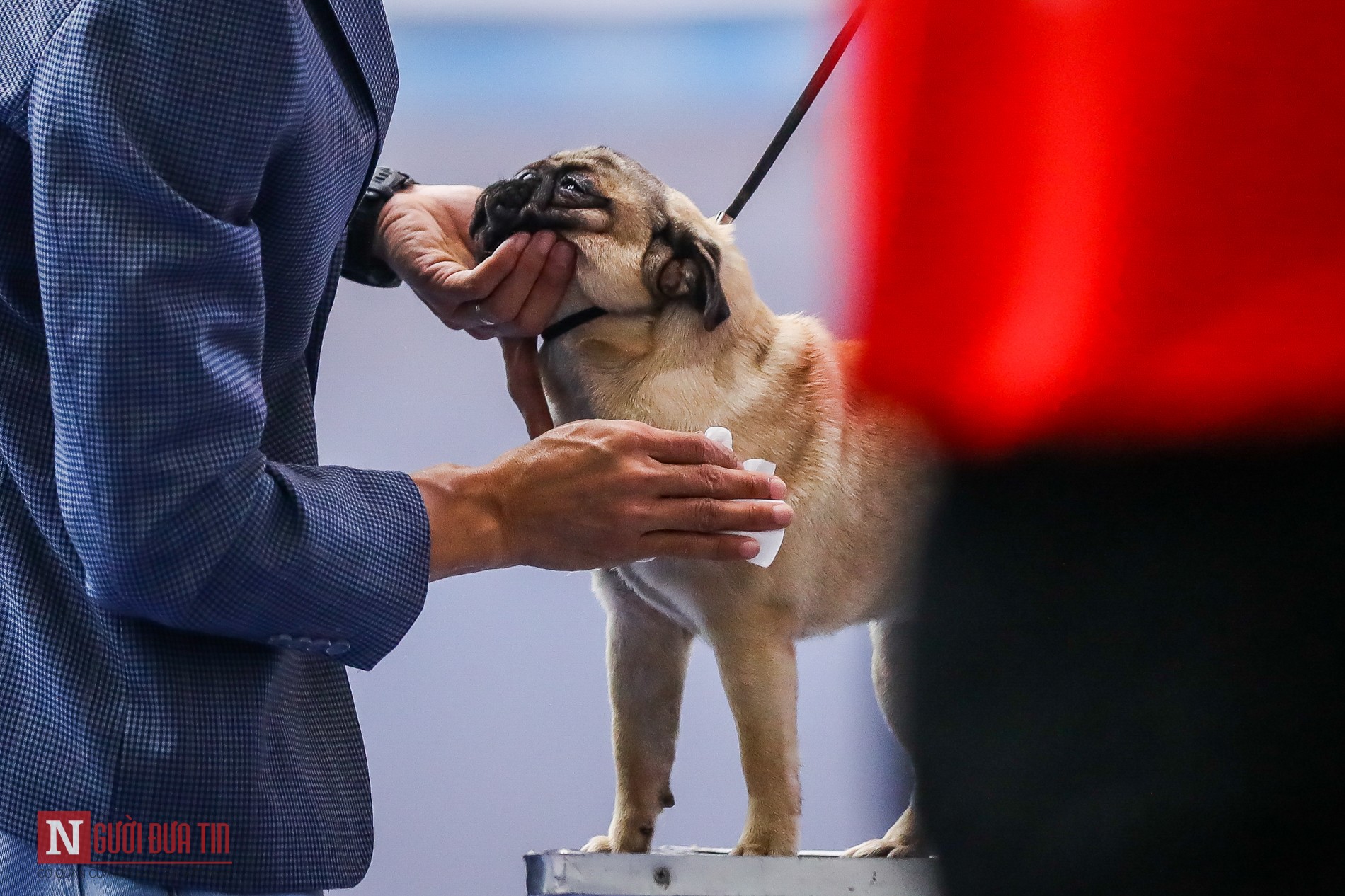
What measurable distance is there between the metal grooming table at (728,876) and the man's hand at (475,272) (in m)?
0.47

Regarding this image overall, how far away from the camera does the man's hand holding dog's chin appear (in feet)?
2.35

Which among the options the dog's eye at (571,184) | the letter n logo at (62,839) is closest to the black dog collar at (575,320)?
the dog's eye at (571,184)

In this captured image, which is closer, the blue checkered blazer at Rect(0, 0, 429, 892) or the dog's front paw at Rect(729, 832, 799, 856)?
the blue checkered blazer at Rect(0, 0, 429, 892)

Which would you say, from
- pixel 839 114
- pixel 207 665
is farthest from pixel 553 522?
pixel 839 114

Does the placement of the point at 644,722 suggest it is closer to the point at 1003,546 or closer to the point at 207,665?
the point at 207,665

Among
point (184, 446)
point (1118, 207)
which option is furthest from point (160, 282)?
point (1118, 207)

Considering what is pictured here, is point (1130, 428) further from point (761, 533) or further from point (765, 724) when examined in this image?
point (765, 724)

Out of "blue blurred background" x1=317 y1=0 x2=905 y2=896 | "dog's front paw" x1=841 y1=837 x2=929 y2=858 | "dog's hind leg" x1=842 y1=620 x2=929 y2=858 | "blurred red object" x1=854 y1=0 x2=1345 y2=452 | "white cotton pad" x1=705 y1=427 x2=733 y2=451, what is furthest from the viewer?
"blue blurred background" x1=317 y1=0 x2=905 y2=896

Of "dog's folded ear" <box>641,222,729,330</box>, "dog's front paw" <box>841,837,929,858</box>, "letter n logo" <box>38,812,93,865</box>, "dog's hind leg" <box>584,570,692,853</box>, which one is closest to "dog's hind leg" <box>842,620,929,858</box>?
"dog's front paw" <box>841,837,929,858</box>

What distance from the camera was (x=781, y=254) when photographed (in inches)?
52.1

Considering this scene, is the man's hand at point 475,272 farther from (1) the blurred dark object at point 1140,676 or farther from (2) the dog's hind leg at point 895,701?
(1) the blurred dark object at point 1140,676

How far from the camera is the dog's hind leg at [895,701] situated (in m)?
0.49

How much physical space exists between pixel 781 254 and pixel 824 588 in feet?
1.66

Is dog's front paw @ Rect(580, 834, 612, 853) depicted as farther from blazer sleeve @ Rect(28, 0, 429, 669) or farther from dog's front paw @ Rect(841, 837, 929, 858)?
blazer sleeve @ Rect(28, 0, 429, 669)
